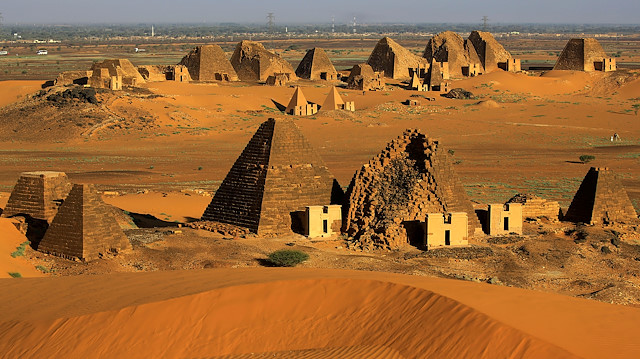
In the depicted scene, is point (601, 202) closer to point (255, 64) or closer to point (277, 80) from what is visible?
point (277, 80)

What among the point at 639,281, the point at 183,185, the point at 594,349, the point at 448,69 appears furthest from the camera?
the point at 448,69

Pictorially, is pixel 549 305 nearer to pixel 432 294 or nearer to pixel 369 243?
pixel 432 294

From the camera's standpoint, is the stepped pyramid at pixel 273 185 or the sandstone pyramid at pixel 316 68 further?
the sandstone pyramid at pixel 316 68

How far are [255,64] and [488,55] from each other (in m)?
20.2

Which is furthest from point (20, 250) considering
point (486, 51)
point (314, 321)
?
point (486, 51)

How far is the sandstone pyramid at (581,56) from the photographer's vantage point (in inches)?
2953

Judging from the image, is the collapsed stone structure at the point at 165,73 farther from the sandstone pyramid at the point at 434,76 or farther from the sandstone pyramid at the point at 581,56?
the sandstone pyramid at the point at 581,56

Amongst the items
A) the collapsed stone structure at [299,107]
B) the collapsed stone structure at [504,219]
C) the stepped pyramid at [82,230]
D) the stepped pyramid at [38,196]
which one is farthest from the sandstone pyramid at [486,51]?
the stepped pyramid at [82,230]

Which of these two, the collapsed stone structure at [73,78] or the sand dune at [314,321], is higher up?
the collapsed stone structure at [73,78]

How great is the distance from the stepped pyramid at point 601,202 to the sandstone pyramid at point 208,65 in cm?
4654

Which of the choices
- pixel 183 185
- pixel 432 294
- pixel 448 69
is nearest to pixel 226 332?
pixel 432 294

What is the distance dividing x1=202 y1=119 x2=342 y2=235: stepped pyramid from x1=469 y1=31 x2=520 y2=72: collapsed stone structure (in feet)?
193

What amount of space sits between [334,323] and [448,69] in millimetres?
64257

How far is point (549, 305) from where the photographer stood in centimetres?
1344
